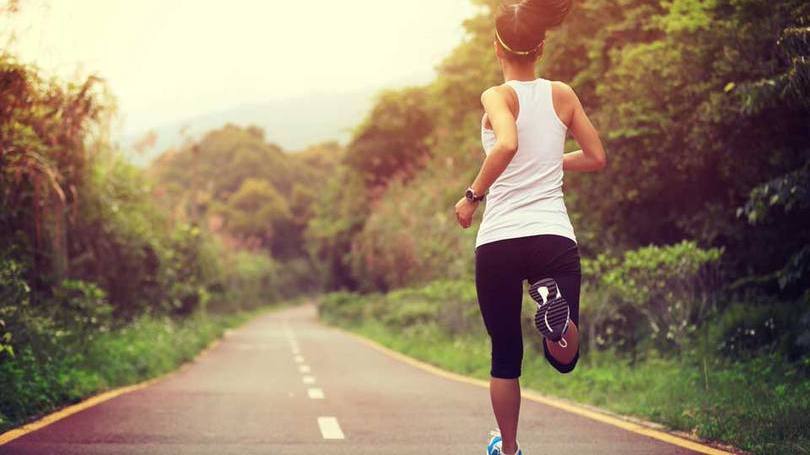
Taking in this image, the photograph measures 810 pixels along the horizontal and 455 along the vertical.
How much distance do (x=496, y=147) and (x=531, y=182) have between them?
254 mm

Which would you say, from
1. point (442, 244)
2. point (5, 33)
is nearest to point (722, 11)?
point (5, 33)

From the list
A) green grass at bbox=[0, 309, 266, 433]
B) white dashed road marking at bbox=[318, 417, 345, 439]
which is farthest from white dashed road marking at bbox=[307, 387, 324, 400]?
green grass at bbox=[0, 309, 266, 433]

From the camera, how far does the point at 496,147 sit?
3.91 m

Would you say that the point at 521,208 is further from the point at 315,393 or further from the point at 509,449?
the point at 315,393

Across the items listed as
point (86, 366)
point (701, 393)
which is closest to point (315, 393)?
point (86, 366)

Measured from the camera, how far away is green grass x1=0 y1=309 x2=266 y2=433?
810 centimetres

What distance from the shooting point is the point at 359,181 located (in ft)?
140

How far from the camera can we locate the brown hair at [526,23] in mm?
4074

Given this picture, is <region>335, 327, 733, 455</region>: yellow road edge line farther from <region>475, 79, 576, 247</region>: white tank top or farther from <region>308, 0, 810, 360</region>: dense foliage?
<region>475, 79, 576, 247</region>: white tank top

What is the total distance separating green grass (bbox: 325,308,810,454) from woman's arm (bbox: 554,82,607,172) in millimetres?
2190

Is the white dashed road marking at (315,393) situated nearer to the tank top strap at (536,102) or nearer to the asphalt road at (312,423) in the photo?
the asphalt road at (312,423)

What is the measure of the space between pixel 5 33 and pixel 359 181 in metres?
33.1

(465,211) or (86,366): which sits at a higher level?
(465,211)

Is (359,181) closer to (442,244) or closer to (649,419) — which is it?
(442,244)
